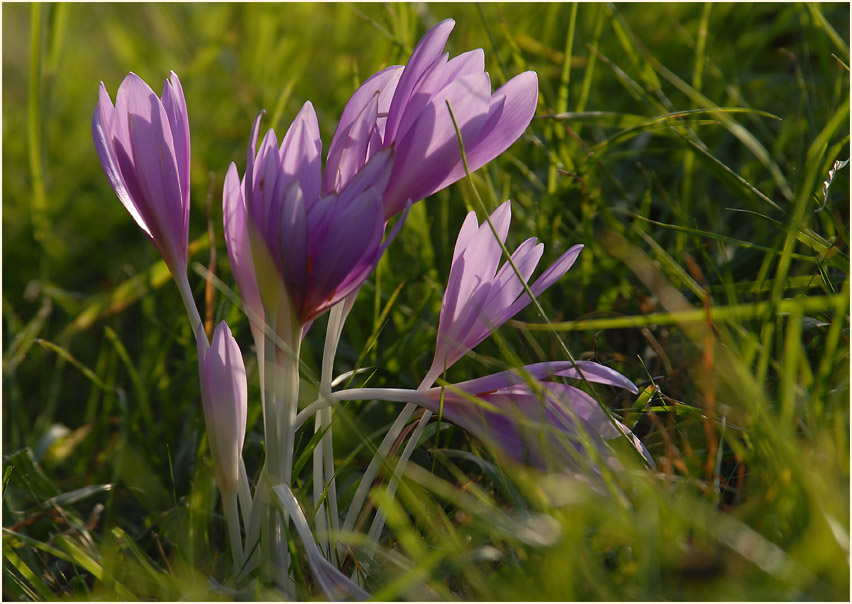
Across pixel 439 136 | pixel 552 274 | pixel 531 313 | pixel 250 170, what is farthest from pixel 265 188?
pixel 531 313

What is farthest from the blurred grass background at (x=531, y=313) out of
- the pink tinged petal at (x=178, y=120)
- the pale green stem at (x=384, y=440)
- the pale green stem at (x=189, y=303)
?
the pink tinged petal at (x=178, y=120)

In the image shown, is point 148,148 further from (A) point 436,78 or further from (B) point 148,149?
(A) point 436,78

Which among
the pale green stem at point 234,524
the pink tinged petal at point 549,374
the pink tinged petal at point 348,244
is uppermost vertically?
the pink tinged petal at point 348,244

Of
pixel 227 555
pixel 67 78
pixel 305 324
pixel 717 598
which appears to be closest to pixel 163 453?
pixel 227 555

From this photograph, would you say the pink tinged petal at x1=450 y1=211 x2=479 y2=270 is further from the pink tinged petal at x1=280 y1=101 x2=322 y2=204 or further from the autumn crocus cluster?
the pink tinged petal at x1=280 y1=101 x2=322 y2=204

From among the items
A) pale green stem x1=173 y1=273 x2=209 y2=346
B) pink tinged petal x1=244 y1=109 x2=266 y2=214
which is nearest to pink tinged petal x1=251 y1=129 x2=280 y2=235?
pink tinged petal x1=244 y1=109 x2=266 y2=214

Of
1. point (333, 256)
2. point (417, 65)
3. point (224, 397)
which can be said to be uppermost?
point (417, 65)

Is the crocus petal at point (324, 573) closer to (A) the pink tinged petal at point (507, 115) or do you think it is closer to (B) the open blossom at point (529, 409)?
(B) the open blossom at point (529, 409)
